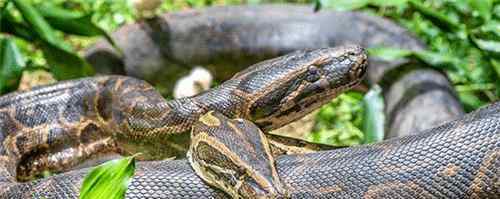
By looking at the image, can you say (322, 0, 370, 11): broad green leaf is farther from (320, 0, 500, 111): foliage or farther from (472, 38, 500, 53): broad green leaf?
(472, 38, 500, 53): broad green leaf

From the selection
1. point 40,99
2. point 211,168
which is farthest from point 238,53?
point 211,168

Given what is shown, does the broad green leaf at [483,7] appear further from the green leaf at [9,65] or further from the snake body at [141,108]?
the green leaf at [9,65]

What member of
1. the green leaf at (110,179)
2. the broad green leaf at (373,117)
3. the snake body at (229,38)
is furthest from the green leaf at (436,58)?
the green leaf at (110,179)

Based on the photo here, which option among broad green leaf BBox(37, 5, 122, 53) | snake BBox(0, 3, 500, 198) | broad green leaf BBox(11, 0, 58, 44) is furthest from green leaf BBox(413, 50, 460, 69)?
broad green leaf BBox(11, 0, 58, 44)

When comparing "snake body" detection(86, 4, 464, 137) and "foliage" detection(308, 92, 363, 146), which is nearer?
"foliage" detection(308, 92, 363, 146)

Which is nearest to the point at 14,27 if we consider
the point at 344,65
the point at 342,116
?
the point at 342,116

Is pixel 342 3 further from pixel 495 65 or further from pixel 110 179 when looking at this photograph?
pixel 110 179
